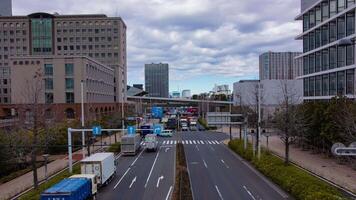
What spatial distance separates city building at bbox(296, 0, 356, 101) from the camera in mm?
45562

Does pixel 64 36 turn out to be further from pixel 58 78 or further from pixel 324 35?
pixel 324 35

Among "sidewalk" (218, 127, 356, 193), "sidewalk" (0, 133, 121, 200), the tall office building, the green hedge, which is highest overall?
the tall office building

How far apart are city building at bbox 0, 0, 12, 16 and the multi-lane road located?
122222 millimetres

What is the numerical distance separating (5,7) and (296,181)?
14940cm

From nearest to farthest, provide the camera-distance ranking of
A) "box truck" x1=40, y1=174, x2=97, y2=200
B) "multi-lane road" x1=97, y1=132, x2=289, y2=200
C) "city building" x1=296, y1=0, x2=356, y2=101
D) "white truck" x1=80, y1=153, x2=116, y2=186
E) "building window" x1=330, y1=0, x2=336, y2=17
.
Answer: "box truck" x1=40, y1=174, x2=97, y2=200 → "multi-lane road" x1=97, y1=132, x2=289, y2=200 → "white truck" x1=80, y1=153, x2=116, y2=186 → "city building" x1=296, y1=0, x2=356, y2=101 → "building window" x1=330, y1=0, x2=336, y2=17

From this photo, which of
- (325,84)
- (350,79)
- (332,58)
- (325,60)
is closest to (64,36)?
(325,60)

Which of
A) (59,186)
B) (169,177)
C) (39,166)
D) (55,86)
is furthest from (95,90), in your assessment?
(59,186)

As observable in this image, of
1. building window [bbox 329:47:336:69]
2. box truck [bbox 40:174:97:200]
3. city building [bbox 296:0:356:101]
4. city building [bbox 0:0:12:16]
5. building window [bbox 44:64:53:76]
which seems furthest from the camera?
city building [bbox 0:0:12:16]

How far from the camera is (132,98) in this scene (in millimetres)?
147375

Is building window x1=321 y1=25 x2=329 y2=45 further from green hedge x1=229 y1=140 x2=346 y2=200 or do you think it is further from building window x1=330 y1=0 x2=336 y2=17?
green hedge x1=229 y1=140 x2=346 y2=200

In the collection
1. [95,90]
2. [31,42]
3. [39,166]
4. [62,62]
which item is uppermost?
[31,42]

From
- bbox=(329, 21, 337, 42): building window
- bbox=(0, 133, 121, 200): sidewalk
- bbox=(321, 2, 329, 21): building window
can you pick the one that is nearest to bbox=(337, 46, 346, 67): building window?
bbox=(329, 21, 337, 42): building window

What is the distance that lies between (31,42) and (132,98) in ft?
140

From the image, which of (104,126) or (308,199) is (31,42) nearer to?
(104,126)
